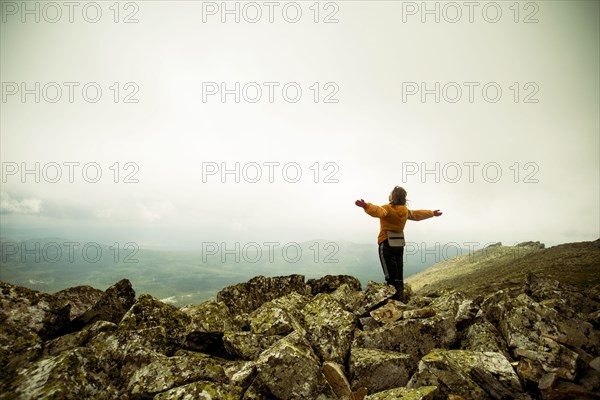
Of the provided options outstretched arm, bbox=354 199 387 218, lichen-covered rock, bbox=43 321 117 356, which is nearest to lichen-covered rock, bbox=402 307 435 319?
outstretched arm, bbox=354 199 387 218

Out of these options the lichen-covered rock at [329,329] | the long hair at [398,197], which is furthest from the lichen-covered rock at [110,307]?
the long hair at [398,197]

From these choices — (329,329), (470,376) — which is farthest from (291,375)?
(470,376)

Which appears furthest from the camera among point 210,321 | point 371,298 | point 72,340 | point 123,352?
point 371,298

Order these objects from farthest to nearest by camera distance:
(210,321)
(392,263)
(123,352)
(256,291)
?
(392,263) < (256,291) < (210,321) < (123,352)

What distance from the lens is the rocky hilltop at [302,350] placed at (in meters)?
6.90

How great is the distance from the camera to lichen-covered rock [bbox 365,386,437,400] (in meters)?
6.67

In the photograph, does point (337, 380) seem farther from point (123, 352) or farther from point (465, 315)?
point (123, 352)

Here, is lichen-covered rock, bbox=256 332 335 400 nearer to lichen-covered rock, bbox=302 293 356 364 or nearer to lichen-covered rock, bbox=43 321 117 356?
lichen-covered rock, bbox=302 293 356 364

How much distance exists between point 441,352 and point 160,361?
7.78 metres

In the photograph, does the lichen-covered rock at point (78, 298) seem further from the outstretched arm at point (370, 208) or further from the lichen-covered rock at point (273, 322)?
the outstretched arm at point (370, 208)

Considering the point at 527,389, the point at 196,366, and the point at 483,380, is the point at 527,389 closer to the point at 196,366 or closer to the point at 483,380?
the point at 483,380

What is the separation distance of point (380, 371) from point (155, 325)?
7407 millimetres

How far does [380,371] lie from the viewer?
8.12 meters

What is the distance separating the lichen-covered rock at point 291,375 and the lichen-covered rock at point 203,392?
2.36 ft
